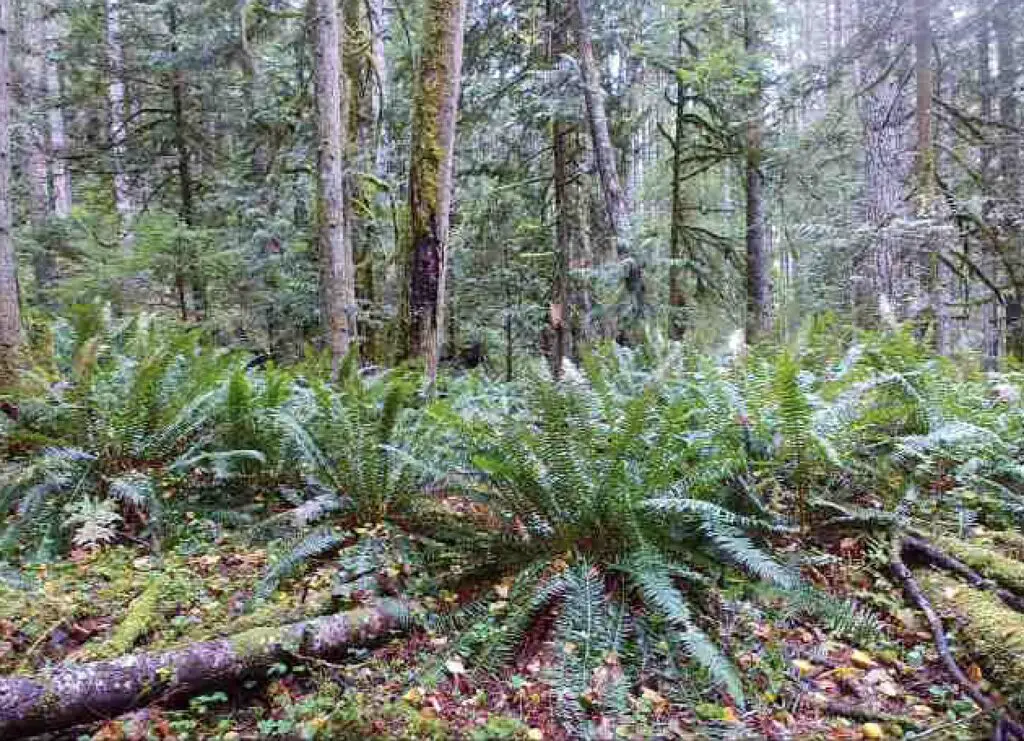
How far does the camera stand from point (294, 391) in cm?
423

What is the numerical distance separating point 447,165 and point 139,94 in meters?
9.54

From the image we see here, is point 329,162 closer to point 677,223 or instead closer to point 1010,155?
point 677,223

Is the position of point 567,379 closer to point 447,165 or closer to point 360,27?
point 447,165

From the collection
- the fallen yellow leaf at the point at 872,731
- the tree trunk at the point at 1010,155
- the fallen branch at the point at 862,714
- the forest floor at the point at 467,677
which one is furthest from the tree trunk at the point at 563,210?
the fallen yellow leaf at the point at 872,731

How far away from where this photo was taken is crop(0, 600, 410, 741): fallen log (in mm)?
1755

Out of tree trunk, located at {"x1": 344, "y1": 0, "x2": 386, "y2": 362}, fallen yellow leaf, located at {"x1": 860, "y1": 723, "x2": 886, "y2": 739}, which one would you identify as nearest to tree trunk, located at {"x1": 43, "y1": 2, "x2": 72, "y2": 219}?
tree trunk, located at {"x1": 344, "y1": 0, "x2": 386, "y2": 362}

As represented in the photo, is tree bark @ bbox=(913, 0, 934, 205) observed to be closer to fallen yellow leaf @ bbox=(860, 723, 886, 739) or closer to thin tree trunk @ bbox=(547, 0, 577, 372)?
thin tree trunk @ bbox=(547, 0, 577, 372)

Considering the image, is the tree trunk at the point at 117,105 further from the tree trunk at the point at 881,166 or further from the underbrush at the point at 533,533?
the tree trunk at the point at 881,166

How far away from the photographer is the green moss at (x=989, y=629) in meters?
1.88

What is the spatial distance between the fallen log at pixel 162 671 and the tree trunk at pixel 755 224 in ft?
24.6

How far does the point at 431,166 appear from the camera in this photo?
516cm

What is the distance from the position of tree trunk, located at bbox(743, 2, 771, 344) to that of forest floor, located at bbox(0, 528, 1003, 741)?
22.6 feet

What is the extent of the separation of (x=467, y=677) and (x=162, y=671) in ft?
3.05

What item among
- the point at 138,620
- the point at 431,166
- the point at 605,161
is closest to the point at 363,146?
the point at 605,161
